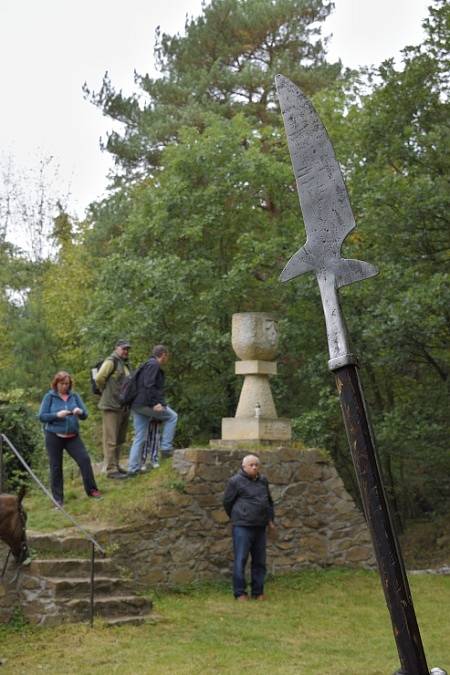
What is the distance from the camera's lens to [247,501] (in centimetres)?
1021

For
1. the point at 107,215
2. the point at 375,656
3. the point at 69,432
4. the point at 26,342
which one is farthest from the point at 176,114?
the point at 375,656

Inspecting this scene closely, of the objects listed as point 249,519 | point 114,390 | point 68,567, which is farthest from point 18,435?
point 249,519

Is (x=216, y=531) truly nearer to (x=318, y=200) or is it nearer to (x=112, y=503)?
(x=112, y=503)

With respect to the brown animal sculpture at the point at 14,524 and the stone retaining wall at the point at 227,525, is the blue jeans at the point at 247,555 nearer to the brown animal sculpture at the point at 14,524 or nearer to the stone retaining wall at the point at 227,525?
the stone retaining wall at the point at 227,525

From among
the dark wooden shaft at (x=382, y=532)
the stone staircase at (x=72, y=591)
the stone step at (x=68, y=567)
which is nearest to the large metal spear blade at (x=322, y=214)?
the dark wooden shaft at (x=382, y=532)

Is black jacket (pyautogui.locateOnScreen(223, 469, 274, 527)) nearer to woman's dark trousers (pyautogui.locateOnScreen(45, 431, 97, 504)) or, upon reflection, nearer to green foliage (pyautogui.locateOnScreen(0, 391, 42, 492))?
woman's dark trousers (pyautogui.locateOnScreen(45, 431, 97, 504))

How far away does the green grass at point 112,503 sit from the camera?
10.5 m

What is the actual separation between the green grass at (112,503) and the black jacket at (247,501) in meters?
0.93

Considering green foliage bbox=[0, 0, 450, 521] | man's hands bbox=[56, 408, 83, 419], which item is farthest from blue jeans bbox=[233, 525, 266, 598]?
green foliage bbox=[0, 0, 450, 521]

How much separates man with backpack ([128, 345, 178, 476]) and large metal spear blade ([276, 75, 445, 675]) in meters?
7.72

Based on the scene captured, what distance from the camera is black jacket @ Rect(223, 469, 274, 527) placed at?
1018cm

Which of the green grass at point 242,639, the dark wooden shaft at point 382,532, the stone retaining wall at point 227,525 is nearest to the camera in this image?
the dark wooden shaft at point 382,532

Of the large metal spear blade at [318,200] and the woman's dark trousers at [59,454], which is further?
the woman's dark trousers at [59,454]

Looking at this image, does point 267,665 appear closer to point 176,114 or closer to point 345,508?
point 345,508
